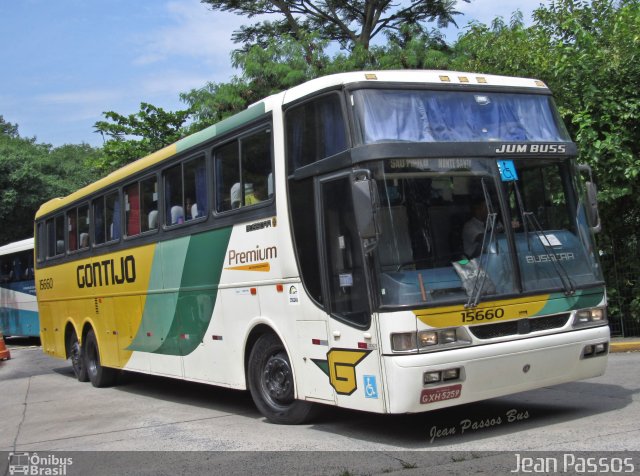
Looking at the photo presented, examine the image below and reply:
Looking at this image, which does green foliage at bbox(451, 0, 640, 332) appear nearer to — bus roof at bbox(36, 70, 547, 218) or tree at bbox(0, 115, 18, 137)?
bus roof at bbox(36, 70, 547, 218)

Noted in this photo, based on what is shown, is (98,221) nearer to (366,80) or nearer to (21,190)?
(366,80)

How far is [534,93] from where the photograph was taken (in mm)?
7773

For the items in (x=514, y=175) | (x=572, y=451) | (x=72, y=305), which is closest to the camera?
(x=572, y=451)

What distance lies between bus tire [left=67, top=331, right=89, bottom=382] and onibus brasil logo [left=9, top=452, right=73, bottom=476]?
21.4 ft

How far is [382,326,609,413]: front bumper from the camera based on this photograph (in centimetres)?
642

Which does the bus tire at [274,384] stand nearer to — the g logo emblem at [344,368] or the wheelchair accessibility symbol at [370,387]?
the g logo emblem at [344,368]

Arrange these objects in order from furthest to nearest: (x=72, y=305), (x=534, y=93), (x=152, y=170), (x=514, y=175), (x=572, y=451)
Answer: (x=72, y=305)
(x=152, y=170)
(x=534, y=93)
(x=514, y=175)
(x=572, y=451)

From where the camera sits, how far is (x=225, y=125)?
909 cm

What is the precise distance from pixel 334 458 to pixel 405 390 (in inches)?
35.2

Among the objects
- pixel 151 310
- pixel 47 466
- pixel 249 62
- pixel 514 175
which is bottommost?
pixel 47 466

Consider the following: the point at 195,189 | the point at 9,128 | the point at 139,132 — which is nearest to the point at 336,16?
the point at 139,132

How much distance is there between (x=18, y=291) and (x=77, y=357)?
504 inches

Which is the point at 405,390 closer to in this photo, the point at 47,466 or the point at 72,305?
the point at 47,466

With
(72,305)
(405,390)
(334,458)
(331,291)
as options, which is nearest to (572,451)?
(405,390)
